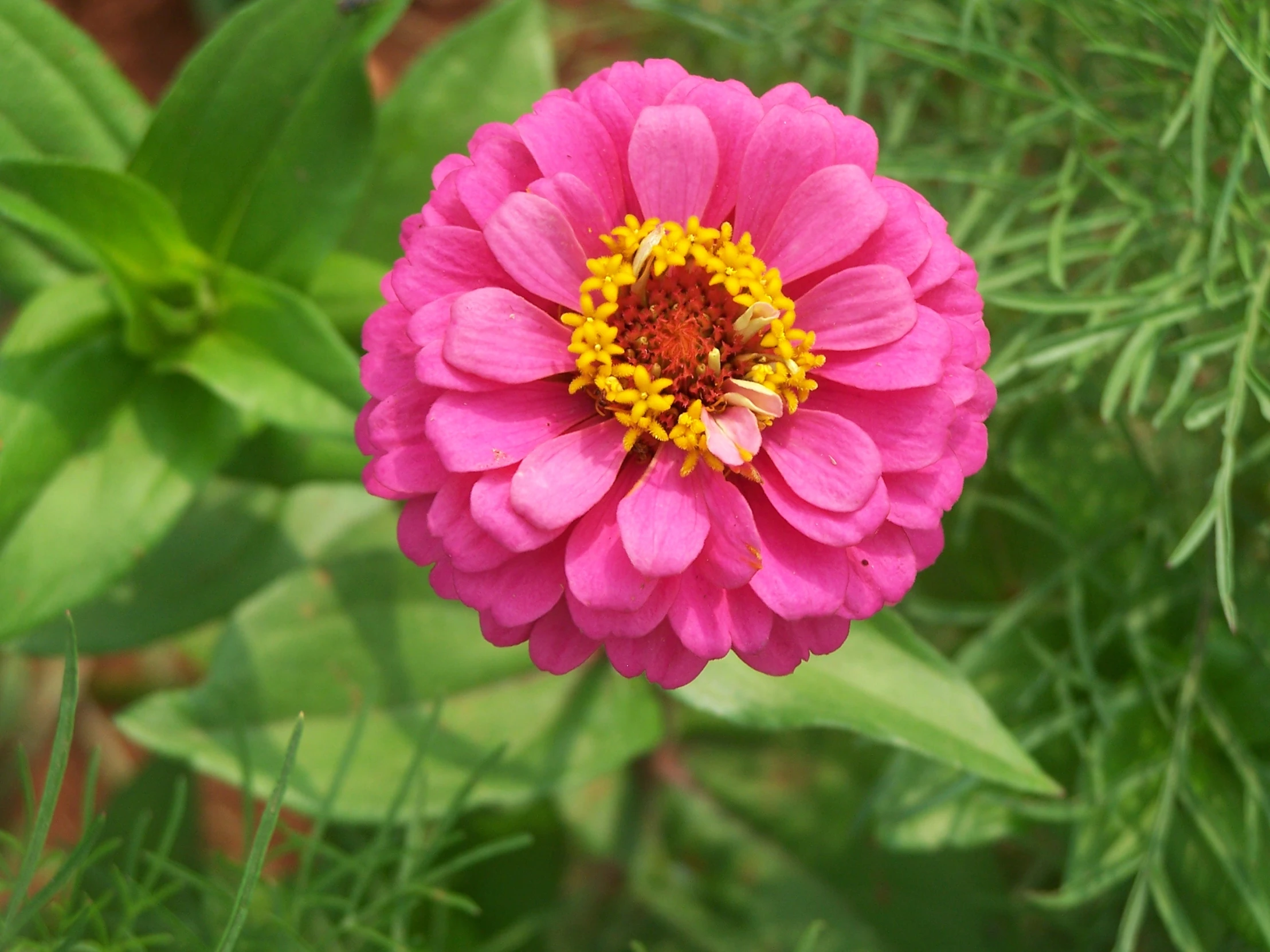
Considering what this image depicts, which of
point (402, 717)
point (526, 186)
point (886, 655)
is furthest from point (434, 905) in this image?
point (526, 186)

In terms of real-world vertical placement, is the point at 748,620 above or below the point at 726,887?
above

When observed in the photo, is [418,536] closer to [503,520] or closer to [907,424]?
[503,520]

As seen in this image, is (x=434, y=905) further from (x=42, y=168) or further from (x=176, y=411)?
(x=42, y=168)

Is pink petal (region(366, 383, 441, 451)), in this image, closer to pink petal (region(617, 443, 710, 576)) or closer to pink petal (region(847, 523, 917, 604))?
pink petal (region(617, 443, 710, 576))

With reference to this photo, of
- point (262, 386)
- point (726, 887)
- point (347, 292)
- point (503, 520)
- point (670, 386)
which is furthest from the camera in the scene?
point (726, 887)

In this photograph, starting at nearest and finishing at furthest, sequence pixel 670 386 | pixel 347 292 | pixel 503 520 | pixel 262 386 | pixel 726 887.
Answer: pixel 503 520 → pixel 670 386 → pixel 262 386 → pixel 347 292 → pixel 726 887

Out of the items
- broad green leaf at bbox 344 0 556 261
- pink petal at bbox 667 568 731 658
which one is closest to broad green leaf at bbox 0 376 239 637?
broad green leaf at bbox 344 0 556 261

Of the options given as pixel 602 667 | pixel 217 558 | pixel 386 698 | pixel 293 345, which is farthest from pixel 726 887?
pixel 293 345

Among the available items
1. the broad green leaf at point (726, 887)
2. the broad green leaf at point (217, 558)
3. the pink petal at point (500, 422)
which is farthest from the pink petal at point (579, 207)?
the broad green leaf at point (726, 887)
